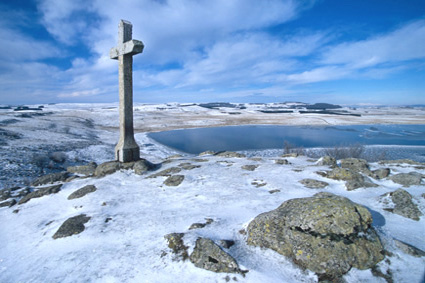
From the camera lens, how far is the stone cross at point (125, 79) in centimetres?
990

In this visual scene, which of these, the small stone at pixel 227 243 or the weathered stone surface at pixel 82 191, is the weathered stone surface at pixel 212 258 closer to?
the small stone at pixel 227 243

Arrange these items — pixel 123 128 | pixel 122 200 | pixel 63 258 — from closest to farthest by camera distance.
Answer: pixel 63 258 < pixel 122 200 < pixel 123 128

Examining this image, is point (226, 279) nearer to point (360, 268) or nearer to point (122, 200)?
point (360, 268)

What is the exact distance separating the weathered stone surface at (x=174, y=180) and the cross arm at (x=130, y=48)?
5.65 metres

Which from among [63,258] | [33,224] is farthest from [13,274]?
[33,224]

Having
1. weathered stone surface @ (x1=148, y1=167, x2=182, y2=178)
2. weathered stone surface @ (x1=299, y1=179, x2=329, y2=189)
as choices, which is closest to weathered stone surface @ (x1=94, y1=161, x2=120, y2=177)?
weathered stone surface @ (x1=148, y1=167, x2=182, y2=178)

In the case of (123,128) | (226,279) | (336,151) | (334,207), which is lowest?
(336,151)

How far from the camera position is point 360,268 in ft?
12.7

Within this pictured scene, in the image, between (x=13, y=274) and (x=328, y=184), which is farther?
(x=328, y=184)

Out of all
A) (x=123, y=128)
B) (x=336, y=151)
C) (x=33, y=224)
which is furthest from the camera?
(x=336, y=151)

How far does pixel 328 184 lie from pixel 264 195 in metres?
2.51

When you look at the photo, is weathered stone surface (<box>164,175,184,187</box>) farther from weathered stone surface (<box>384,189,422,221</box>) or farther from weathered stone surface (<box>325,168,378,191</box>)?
weathered stone surface (<box>384,189,422,221</box>)

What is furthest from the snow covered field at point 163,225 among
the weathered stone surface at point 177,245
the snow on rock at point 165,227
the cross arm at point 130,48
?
the cross arm at point 130,48

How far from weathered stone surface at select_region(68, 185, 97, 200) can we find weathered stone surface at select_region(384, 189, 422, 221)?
9539mm
